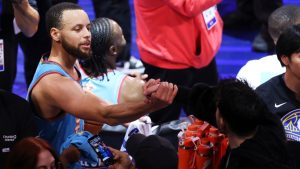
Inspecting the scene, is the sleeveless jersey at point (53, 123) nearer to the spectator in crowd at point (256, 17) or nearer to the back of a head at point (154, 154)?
the back of a head at point (154, 154)

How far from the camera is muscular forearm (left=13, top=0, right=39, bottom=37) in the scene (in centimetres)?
443

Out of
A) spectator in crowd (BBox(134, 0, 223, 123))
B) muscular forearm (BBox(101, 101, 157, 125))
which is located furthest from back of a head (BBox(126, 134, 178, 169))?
spectator in crowd (BBox(134, 0, 223, 123))

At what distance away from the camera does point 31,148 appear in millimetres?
3016

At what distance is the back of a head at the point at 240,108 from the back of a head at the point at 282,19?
1.51 m

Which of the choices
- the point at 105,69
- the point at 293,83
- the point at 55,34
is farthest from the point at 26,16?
the point at 293,83

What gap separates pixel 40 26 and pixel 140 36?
86 centimetres

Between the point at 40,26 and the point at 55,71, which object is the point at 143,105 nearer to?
the point at 55,71

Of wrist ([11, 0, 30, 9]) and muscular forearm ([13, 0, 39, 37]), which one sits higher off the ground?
wrist ([11, 0, 30, 9])

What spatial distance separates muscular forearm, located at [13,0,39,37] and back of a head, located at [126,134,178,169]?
1.45 meters

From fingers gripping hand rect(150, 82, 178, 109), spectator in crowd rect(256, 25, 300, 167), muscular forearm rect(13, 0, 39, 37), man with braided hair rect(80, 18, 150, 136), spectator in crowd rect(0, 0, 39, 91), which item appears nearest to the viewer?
fingers gripping hand rect(150, 82, 178, 109)

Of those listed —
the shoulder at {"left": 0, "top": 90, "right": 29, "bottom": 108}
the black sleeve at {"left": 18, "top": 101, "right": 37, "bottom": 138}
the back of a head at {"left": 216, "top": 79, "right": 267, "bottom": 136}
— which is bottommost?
the black sleeve at {"left": 18, "top": 101, "right": 37, "bottom": 138}

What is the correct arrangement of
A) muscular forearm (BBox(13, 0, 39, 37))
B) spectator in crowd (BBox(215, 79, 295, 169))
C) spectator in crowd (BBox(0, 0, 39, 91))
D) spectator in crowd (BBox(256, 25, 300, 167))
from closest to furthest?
spectator in crowd (BBox(215, 79, 295, 169))
spectator in crowd (BBox(256, 25, 300, 167))
muscular forearm (BBox(13, 0, 39, 37))
spectator in crowd (BBox(0, 0, 39, 91))

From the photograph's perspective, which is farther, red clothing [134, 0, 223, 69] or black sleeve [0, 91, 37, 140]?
red clothing [134, 0, 223, 69]

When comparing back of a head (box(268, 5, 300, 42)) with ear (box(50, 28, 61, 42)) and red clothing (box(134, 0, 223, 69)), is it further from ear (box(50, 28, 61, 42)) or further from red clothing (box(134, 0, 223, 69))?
ear (box(50, 28, 61, 42))
